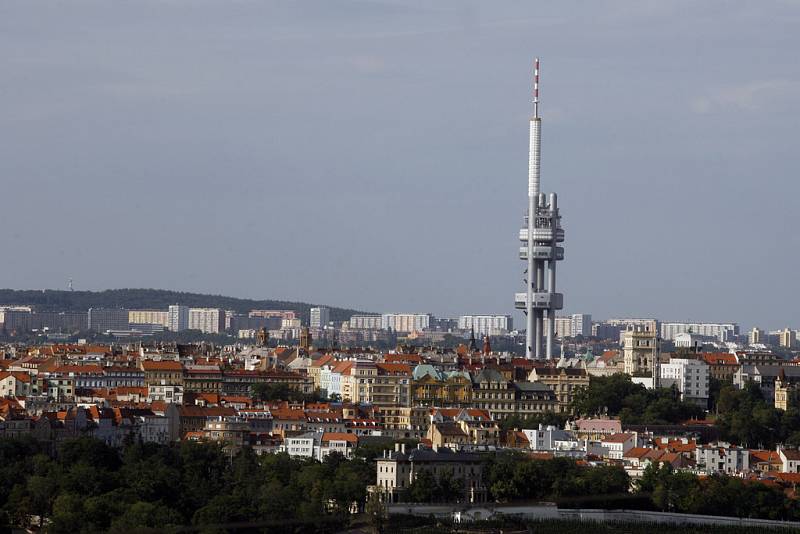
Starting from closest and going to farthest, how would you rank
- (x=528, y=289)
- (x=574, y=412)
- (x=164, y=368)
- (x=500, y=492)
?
(x=500, y=492)
(x=574, y=412)
(x=164, y=368)
(x=528, y=289)

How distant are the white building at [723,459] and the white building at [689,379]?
20.6m

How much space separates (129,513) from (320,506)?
19.3ft

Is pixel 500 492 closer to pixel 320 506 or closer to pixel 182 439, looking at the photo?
pixel 320 506

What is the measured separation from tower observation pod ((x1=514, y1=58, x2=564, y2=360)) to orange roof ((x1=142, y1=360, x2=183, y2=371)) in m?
25.3

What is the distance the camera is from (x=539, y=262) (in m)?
119

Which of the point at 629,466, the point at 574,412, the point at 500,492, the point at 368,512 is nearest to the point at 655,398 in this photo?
the point at 574,412

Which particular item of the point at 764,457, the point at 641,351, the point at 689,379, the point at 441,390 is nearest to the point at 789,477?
the point at 764,457

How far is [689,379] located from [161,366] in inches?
769

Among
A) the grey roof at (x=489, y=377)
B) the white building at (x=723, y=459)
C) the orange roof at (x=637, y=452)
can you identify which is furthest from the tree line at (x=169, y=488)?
the grey roof at (x=489, y=377)

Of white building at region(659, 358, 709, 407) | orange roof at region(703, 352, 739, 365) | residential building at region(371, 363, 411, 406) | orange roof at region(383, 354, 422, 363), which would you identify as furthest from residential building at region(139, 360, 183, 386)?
orange roof at region(703, 352, 739, 365)

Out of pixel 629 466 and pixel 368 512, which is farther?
pixel 629 466

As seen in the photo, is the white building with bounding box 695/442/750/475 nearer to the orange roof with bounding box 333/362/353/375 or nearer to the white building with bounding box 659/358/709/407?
the white building with bounding box 659/358/709/407

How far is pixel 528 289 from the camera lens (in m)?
119

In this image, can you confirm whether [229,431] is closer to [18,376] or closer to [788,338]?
[18,376]
